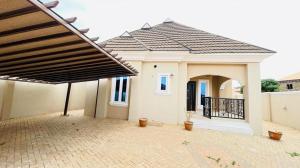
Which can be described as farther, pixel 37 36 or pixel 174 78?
pixel 174 78

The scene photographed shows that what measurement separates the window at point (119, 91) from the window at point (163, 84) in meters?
2.18

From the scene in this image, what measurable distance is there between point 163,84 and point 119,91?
10.0ft

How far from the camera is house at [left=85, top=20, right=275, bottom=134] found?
8625 mm

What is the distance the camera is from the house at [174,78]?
28.3ft

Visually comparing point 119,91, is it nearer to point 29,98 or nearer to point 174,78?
point 174,78

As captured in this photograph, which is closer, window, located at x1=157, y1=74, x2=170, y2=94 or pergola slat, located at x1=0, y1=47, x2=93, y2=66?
pergola slat, located at x1=0, y1=47, x2=93, y2=66

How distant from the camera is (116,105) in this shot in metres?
10.1

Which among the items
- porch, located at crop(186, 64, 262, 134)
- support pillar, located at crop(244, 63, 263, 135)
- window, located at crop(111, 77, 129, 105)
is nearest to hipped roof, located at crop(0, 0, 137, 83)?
window, located at crop(111, 77, 129, 105)

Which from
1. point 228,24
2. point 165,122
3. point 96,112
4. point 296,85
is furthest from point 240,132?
point 296,85

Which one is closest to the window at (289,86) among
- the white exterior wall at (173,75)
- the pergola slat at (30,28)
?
the white exterior wall at (173,75)

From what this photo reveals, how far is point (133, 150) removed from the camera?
4918 millimetres

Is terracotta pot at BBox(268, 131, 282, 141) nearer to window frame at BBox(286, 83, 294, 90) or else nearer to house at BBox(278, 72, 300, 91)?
house at BBox(278, 72, 300, 91)

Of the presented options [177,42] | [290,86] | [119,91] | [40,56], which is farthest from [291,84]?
[40,56]

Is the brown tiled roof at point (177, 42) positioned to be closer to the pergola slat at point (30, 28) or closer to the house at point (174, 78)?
the house at point (174, 78)
